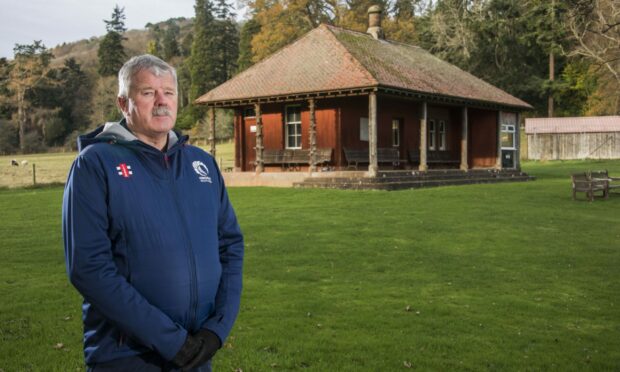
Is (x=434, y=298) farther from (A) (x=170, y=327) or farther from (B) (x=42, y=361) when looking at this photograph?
(A) (x=170, y=327)

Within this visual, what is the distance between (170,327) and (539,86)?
193ft

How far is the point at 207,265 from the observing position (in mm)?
2709

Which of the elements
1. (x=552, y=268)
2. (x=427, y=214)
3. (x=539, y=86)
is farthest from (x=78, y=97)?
(x=552, y=268)

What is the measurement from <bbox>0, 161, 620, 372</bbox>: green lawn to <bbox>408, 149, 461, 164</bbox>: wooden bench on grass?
44.9 ft

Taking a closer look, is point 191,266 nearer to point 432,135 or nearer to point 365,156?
point 365,156

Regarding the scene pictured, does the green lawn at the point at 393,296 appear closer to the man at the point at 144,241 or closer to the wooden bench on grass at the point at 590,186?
the man at the point at 144,241

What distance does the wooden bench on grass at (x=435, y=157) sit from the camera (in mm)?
27969

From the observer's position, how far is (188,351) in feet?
8.34

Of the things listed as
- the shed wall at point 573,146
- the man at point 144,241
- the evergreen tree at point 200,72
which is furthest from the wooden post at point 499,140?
the evergreen tree at point 200,72

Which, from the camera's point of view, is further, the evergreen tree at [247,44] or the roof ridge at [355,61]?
the evergreen tree at [247,44]

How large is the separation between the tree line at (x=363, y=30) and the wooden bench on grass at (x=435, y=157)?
8209mm

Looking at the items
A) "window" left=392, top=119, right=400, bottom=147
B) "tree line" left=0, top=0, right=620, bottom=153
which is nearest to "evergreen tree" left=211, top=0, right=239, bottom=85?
"tree line" left=0, top=0, right=620, bottom=153

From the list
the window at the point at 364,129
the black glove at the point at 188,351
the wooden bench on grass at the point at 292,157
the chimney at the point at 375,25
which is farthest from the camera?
the chimney at the point at 375,25

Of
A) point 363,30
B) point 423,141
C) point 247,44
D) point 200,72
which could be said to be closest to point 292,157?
point 423,141
